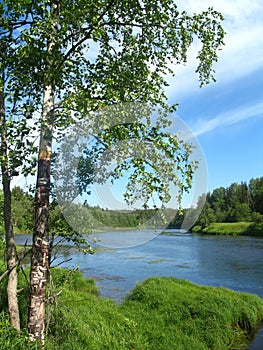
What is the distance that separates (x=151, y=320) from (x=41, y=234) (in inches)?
251

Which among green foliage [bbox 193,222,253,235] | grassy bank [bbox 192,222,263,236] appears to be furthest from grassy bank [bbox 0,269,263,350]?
green foliage [bbox 193,222,253,235]

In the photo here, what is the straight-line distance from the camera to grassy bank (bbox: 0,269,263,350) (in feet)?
21.0

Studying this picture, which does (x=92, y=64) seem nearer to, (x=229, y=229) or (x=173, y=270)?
(x=173, y=270)

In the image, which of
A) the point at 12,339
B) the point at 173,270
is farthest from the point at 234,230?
the point at 12,339

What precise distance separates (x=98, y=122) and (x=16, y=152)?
1.30 m

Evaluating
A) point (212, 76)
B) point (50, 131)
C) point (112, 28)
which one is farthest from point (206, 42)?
point (50, 131)

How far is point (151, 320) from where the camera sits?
1016cm

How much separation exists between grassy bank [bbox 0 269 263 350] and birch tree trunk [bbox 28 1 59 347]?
1.09ft

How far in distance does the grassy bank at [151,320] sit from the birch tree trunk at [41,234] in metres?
0.33

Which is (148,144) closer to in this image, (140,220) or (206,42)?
(140,220)

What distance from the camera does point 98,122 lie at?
16.2ft

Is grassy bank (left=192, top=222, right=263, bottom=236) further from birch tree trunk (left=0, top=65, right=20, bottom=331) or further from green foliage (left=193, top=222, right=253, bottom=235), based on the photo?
birch tree trunk (left=0, top=65, right=20, bottom=331)

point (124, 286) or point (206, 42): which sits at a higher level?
point (206, 42)

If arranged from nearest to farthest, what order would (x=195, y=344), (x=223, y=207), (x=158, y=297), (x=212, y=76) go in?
1. (x=212, y=76)
2. (x=195, y=344)
3. (x=158, y=297)
4. (x=223, y=207)
